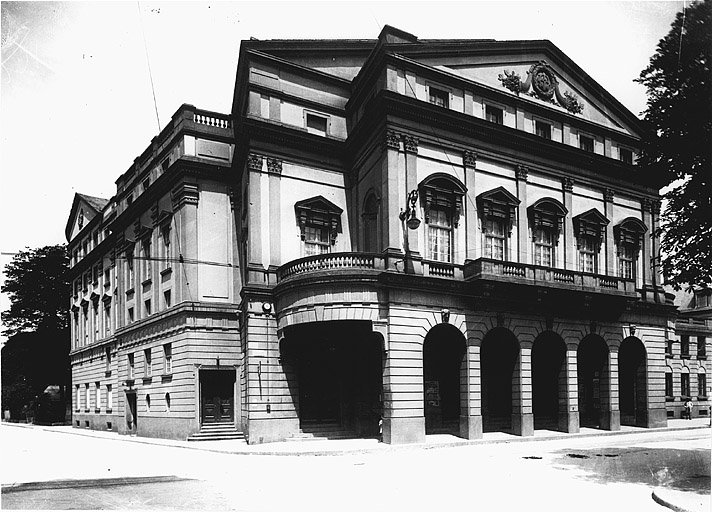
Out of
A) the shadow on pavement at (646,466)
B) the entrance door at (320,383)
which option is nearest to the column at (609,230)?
the shadow on pavement at (646,466)

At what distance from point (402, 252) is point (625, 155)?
16.4m

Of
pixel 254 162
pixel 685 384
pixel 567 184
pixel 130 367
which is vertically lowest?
pixel 685 384

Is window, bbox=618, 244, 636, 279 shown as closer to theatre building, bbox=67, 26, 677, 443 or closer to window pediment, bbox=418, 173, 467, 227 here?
theatre building, bbox=67, 26, 677, 443

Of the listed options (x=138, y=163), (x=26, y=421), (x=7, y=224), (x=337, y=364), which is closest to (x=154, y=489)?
(x=7, y=224)

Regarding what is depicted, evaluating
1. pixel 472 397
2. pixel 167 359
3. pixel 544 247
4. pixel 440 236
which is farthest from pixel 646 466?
pixel 167 359

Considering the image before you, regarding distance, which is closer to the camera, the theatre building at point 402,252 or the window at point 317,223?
the theatre building at point 402,252

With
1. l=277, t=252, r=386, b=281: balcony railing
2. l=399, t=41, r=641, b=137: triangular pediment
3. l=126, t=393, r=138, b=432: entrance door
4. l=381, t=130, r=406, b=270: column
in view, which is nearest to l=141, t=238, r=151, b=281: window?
l=126, t=393, r=138, b=432: entrance door

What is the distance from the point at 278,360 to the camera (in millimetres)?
27922

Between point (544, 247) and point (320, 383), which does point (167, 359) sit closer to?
point (320, 383)

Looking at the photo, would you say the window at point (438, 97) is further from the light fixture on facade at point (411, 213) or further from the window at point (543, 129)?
the window at point (543, 129)

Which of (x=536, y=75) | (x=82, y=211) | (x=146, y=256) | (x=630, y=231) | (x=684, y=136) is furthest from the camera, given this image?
(x=82, y=211)

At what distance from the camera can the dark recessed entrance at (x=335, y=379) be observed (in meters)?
28.1

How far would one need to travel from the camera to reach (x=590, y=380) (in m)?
33.8

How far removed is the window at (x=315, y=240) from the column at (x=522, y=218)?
9.02 m
